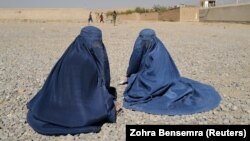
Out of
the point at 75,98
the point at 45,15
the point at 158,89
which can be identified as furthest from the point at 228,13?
the point at 75,98

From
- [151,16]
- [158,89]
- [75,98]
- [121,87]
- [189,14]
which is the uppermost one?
[75,98]

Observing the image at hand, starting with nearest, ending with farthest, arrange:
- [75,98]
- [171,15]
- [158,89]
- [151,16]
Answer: [75,98], [158,89], [171,15], [151,16]

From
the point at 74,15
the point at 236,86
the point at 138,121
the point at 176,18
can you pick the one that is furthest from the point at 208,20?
the point at 138,121

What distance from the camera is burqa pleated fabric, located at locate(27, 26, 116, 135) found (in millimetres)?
4598

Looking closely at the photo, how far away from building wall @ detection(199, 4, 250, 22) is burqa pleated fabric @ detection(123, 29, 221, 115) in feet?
89.9

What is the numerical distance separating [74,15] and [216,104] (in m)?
51.5

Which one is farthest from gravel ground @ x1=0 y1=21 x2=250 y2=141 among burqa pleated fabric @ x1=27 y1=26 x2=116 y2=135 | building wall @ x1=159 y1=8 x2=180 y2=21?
building wall @ x1=159 y1=8 x2=180 y2=21

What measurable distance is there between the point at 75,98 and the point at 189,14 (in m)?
45.5

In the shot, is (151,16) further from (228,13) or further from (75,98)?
(75,98)

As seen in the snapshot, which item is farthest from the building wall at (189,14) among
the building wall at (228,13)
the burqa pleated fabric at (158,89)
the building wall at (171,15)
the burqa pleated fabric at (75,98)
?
the burqa pleated fabric at (75,98)

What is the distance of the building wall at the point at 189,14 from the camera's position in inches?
1890

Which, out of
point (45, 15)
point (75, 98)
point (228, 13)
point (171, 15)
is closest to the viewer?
point (75, 98)

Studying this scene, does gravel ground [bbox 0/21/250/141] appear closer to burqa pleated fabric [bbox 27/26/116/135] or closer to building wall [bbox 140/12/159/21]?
burqa pleated fabric [bbox 27/26/116/135]

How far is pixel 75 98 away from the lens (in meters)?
4.64
